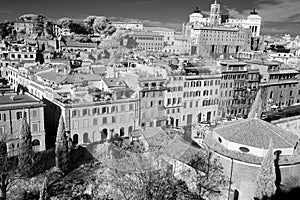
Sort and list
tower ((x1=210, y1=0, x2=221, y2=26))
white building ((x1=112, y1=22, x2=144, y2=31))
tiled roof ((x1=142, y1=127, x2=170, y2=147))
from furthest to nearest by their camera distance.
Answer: white building ((x1=112, y1=22, x2=144, y2=31))
tower ((x1=210, y1=0, x2=221, y2=26))
tiled roof ((x1=142, y1=127, x2=170, y2=147))

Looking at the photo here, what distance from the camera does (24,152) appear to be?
35188 mm

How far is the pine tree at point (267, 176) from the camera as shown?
78.5ft

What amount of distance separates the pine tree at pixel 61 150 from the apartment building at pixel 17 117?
586cm

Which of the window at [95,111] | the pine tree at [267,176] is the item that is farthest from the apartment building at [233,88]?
the pine tree at [267,176]

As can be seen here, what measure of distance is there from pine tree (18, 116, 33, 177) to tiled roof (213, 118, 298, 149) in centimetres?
2090

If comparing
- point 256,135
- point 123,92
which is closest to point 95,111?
point 123,92

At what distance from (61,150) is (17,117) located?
7.84 metres

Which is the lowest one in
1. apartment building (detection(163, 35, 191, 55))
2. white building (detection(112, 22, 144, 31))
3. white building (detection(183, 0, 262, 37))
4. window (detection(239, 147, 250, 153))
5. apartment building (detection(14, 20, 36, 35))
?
Answer: window (detection(239, 147, 250, 153))

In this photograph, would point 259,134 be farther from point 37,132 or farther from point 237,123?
point 37,132

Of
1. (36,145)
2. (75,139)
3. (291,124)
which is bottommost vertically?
(75,139)

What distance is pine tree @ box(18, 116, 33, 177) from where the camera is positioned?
35156 mm

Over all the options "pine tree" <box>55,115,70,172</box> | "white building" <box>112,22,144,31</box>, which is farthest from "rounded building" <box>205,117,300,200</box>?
"white building" <box>112,22,144,31</box>

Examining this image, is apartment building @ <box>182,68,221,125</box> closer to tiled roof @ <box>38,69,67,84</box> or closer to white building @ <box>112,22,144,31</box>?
tiled roof @ <box>38,69,67,84</box>

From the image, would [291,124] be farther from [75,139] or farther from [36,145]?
[36,145]
